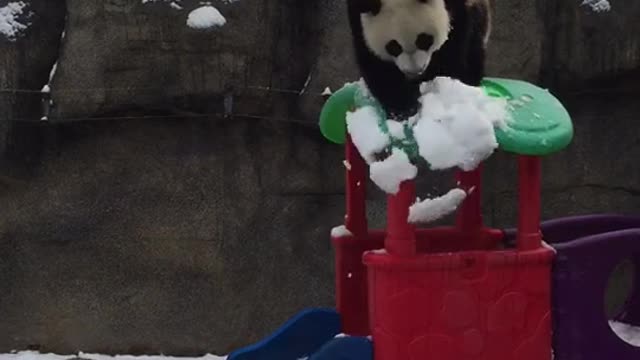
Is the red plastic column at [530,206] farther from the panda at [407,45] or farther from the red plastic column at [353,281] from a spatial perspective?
the red plastic column at [353,281]

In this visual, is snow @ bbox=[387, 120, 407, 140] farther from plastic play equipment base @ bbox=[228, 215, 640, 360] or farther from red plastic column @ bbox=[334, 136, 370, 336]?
red plastic column @ bbox=[334, 136, 370, 336]

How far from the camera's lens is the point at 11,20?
14.9 ft

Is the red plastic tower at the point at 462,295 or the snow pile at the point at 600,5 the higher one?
the snow pile at the point at 600,5

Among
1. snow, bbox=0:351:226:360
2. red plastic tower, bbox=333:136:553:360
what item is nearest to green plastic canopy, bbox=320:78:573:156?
red plastic tower, bbox=333:136:553:360

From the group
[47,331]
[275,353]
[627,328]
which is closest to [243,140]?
[47,331]

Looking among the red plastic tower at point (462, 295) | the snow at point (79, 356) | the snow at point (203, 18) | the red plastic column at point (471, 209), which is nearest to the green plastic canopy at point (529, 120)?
the red plastic tower at point (462, 295)

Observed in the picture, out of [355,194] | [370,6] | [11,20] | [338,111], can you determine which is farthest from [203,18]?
[370,6]

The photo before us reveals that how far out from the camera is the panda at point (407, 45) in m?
2.81

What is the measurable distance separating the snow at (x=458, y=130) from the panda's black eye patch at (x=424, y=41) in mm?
366

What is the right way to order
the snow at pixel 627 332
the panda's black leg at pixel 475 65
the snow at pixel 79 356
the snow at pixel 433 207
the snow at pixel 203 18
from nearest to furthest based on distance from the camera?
the snow at pixel 433 207 < the snow at pixel 627 332 < the panda's black leg at pixel 475 65 < the snow at pixel 203 18 < the snow at pixel 79 356

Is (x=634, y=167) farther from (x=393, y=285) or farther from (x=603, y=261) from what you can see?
(x=393, y=285)

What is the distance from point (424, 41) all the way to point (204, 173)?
6.79ft

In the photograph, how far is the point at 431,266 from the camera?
8.09ft

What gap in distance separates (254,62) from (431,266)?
2348mm
